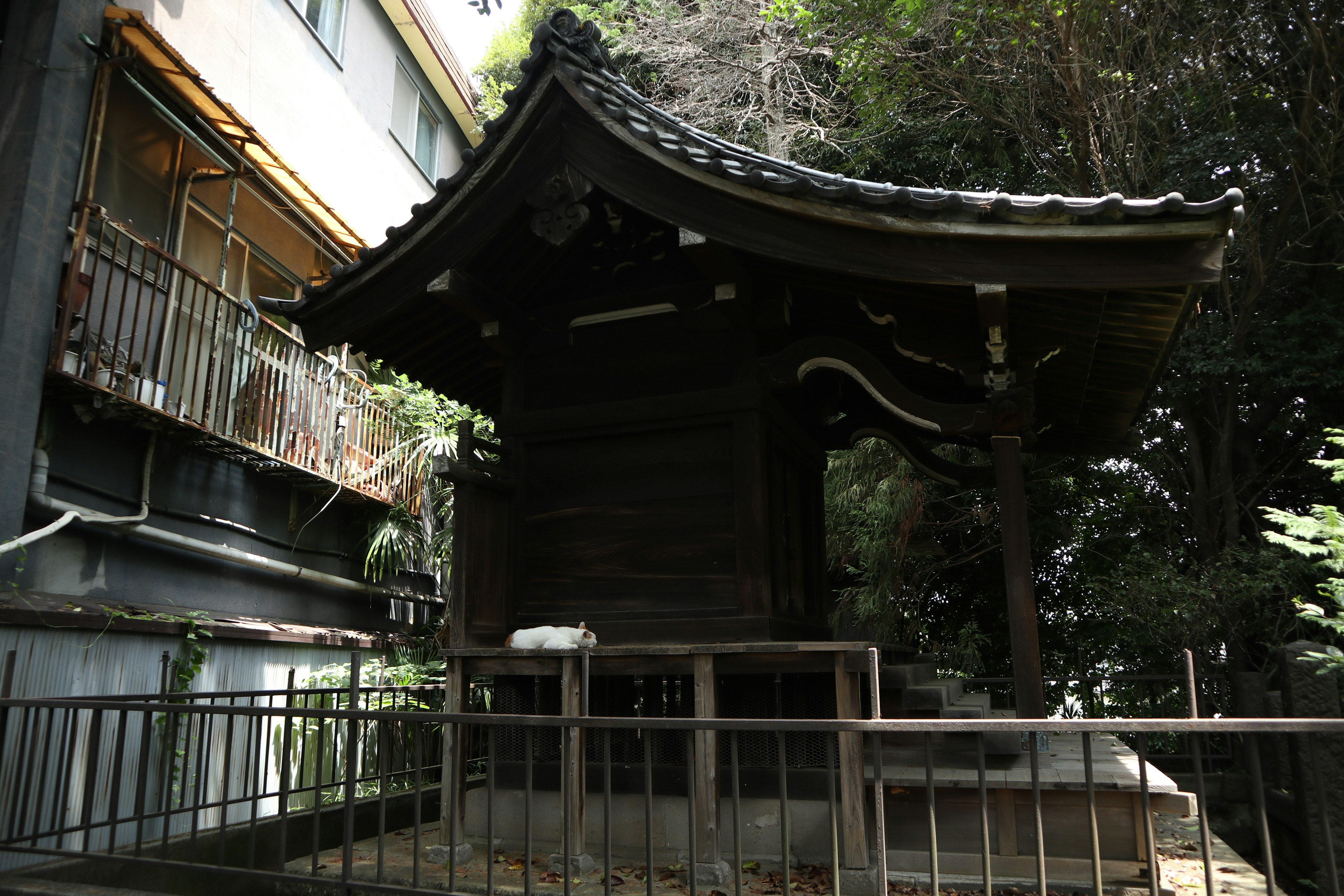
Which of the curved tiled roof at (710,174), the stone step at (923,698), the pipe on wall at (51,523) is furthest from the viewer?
the pipe on wall at (51,523)

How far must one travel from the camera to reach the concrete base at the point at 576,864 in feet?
15.7

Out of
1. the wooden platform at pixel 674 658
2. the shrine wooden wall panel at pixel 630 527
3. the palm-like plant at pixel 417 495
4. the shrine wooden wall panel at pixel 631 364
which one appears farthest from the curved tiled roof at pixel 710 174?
the palm-like plant at pixel 417 495

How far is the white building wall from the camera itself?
9.39 metres

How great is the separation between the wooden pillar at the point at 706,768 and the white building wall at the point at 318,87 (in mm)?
8210

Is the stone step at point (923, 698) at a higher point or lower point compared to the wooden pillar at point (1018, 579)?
lower

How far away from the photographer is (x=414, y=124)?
49.6 ft

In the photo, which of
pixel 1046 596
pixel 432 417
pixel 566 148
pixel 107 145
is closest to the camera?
pixel 566 148

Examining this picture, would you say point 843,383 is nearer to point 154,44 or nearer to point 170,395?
point 170,395

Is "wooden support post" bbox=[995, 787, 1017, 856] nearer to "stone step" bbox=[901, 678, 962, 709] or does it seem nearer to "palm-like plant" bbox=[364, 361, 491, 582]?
"stone step" bbox=[901, 678, 962, 709]

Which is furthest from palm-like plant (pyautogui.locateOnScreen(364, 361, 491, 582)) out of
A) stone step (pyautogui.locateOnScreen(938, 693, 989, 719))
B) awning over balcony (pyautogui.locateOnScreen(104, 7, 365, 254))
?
stone step (pyautogui.locateOnScreen(938, 693, 989, 719))

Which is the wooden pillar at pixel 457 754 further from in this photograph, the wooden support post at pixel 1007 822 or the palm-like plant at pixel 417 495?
the palm-like plant at pixel 417 495

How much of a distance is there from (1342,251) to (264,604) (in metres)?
13.5

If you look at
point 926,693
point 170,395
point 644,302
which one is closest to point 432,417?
point 170,395

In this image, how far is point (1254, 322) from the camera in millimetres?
11328
